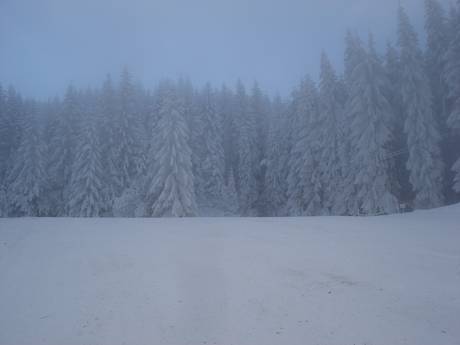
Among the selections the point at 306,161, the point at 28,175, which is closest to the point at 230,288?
the point at 306,161

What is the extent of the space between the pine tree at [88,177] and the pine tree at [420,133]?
29.8 meters

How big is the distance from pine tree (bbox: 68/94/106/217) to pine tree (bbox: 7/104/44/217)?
4111 millimetres

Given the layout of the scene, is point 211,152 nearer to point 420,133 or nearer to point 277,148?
point 277,148

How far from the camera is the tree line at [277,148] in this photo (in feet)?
88.1

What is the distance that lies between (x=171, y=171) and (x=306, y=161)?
14.1m

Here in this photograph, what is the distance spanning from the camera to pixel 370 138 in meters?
26.8

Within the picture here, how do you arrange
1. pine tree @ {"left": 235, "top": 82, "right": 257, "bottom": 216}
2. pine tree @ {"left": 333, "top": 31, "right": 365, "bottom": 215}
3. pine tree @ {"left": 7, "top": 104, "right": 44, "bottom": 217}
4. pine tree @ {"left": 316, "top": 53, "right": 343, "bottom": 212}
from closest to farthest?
pine tree @ {"left": 333, "top": 31, "right": 365, "bottom": 215}, pine tree @ {"left": 316, "top": 53, "right": 343, "bottom": 212}, pine tree @ {"left": 7, "top": 104, "right": 44, "bottom": 217}, pine tree @ {"left": 235, "top": 82, "right": 257, "bottom": 216}

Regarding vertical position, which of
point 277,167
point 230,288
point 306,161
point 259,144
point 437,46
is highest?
point 437,46

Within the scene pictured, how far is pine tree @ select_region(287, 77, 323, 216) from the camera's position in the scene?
33.9 metres

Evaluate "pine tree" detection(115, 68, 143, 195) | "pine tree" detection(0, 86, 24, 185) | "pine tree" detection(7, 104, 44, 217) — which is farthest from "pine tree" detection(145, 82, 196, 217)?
"pine tree" detection(0, 86, 24, 185)

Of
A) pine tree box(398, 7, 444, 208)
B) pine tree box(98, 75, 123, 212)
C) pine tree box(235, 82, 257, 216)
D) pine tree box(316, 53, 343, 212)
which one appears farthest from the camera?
pine tree box(235, 82, 257, 216)

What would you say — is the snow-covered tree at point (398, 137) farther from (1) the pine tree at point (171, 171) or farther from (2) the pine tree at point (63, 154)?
(2) the pine tree at point (63, 154)

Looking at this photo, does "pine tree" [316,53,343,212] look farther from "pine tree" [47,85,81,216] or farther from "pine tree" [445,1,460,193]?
"pine tree" [47,85,81,216]

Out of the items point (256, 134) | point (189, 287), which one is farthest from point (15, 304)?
point (256, 134)
